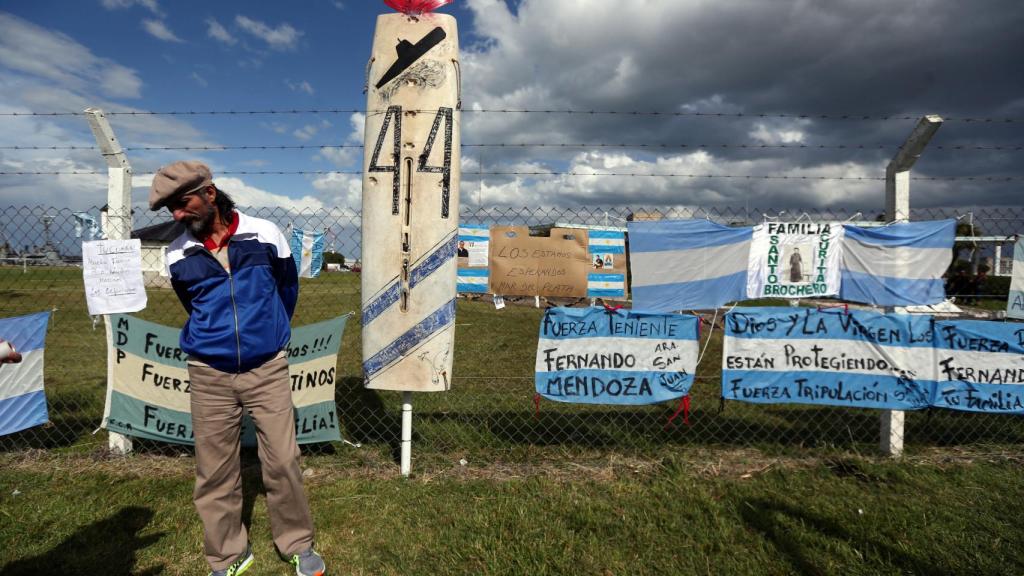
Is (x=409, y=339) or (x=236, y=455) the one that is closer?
(x=236, y=455)

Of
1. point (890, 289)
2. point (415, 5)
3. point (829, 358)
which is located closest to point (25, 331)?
point (415, 5)

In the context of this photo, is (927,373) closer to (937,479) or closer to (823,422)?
(937,479)

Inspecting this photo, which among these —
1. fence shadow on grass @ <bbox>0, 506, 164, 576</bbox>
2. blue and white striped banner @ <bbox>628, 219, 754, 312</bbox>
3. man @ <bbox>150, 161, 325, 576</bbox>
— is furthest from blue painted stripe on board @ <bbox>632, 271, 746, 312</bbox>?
fence shadow on grass @ <bbox>0, 506, 164, 576</bbox>

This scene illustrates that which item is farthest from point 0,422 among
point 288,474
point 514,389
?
point 514,389

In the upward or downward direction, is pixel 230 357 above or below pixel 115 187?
below

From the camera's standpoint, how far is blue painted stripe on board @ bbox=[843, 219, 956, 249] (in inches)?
145

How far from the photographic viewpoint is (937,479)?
340 cm

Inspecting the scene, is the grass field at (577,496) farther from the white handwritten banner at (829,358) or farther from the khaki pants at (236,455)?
the white handwritten banner at (829,358)

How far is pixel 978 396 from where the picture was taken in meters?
3.70

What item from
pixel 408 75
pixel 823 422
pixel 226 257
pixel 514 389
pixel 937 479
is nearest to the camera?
pixel 226 257

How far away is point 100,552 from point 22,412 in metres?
1.62

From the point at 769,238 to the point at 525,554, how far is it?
8.83 feet

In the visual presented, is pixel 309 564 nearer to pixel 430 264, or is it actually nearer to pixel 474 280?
pixel 430 264

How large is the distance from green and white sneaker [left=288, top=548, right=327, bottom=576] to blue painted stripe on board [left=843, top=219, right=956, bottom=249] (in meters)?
3.88
